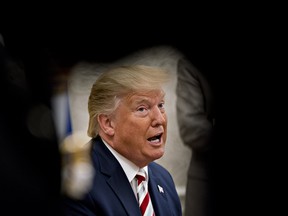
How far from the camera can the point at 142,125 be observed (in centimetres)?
98

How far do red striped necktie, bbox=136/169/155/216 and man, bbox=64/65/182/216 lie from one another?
0.02m

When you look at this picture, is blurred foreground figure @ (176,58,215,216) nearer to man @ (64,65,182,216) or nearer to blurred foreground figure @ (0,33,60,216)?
A: man @ (64,65,182,216)

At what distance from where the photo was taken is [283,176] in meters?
1.25

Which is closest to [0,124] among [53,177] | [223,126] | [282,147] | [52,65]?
[53,177]

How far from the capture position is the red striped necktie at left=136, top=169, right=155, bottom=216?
Answer: 1044 millimetres

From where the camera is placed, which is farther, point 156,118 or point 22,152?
point 156,118

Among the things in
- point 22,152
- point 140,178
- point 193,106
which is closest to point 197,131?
point 193,106

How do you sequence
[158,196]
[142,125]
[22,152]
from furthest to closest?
[158,196] < [142,125] < [22,152]

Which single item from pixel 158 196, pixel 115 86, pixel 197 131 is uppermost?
pixel 115 86

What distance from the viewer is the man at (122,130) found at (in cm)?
99

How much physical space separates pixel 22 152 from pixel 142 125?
0.47 m

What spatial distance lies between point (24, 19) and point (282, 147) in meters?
0.69

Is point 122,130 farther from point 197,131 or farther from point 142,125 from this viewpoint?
point 197,131

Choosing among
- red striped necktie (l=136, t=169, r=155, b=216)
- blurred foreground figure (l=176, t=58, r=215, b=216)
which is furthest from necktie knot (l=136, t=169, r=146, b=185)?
blurred foreground figure (l=176, t=58, r=215, b=216)
